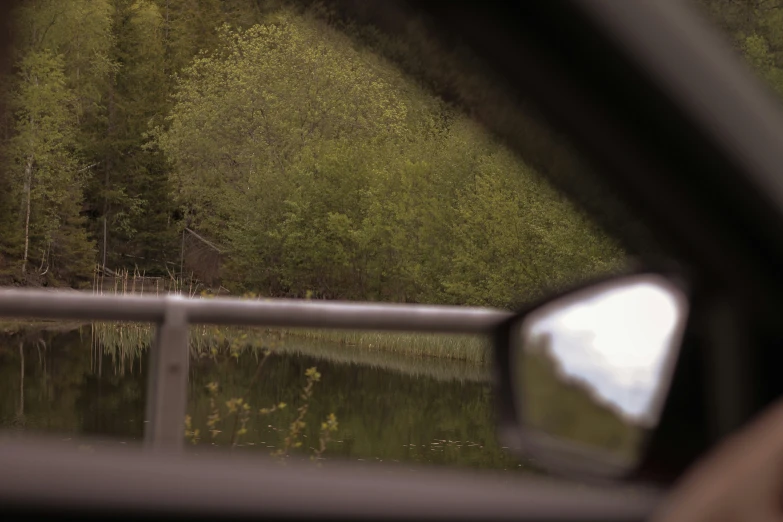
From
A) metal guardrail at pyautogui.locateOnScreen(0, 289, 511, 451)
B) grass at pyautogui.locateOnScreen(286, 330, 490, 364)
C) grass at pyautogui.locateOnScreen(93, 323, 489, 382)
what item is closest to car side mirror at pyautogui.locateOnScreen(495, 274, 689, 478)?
metal guardrail at pyautogui.locateOnScreen(0, 289, 511, 451)

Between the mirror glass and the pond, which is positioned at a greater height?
the mirror glass

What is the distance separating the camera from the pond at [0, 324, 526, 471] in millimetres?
6969

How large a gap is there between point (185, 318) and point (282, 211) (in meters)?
25.0

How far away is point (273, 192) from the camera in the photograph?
27578 mm

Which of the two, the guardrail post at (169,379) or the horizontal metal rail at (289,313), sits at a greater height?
the horizontal metal rail at (289,313)

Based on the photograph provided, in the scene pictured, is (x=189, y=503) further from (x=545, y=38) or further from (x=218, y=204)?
(x=218, y=204)

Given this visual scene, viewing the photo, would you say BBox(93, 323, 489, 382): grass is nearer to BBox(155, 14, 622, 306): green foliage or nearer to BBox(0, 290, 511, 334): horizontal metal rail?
BBox(155, 14, 622, 306): green foliage

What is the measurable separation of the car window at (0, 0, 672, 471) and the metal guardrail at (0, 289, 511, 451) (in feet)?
1.57

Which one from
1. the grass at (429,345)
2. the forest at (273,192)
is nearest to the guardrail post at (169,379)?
the grass at (429,345)

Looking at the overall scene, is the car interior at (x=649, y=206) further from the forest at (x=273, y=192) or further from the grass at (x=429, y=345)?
the forest at (x=273, y=192)

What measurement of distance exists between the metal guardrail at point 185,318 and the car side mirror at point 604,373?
1798 millimetres

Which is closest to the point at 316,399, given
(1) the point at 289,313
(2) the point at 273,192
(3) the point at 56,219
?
(1) the point at 289,313

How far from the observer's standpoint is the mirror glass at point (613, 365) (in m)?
0.71

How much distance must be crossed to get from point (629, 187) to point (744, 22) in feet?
0.52
